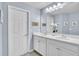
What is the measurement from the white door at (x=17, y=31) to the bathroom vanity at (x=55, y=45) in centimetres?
25

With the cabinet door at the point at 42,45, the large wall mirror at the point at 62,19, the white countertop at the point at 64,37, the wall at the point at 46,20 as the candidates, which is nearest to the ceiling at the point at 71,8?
the large wall mirror at the point at 62,19

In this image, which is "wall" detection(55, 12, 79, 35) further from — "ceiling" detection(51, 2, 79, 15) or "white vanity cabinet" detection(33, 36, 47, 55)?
"white vanity cabinet" detection(33, 36, 47, 55)

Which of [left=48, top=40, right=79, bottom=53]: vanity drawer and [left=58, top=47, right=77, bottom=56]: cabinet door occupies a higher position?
[left=48, top=40, right=79, bottom=53]: vanity drawer

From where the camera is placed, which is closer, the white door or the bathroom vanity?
the bathroom vanity

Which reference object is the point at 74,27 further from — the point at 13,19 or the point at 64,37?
the point at 13,19

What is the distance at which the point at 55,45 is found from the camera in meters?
1.36

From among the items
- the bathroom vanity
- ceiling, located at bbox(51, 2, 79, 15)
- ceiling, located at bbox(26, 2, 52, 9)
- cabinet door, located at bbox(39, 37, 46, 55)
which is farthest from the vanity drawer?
ceiling, located at bbox(26, 2, 52, 9)

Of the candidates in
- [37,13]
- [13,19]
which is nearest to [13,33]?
[13,19]

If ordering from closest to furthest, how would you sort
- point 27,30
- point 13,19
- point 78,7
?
point 78,7 → point 13,19 → point 27,30

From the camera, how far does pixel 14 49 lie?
136cm

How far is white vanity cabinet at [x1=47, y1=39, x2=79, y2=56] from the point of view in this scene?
117cm

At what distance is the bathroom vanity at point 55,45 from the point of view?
3.88 feet

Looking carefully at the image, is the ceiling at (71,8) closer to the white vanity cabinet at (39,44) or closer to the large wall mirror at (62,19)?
the large wall mirror at (62,19)

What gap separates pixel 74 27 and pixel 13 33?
112 cm
